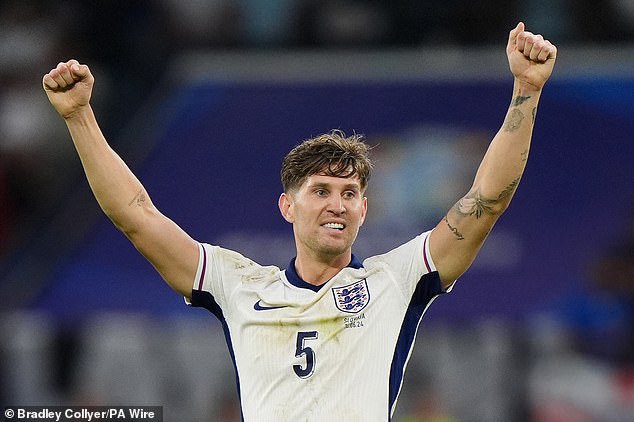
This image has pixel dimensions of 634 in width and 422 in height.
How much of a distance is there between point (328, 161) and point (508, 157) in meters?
0.82

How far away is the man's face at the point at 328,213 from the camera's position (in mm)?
6492

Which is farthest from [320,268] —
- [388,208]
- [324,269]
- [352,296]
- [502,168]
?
[388,208]

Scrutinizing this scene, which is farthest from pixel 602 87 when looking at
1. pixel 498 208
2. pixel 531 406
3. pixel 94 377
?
pixel 498 208

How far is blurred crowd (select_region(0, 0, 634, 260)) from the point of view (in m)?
13.0

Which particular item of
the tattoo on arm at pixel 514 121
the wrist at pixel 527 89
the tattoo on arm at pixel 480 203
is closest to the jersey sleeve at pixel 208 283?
the tattoo on arm at pixel 480 203

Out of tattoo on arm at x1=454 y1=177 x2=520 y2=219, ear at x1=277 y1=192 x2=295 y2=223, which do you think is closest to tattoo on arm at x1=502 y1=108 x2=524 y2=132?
tattoo on arm at x1=454 y1=177 x2=520 y2=219

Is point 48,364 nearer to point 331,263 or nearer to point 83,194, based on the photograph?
point 83,194

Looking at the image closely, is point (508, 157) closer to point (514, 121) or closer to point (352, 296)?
point (514, 121)

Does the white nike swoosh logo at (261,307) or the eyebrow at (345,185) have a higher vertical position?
the eyebrow at (345,185)

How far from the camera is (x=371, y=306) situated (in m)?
6.48

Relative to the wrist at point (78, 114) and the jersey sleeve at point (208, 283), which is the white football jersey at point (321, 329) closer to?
the jersey sleeve at point (208, 283)

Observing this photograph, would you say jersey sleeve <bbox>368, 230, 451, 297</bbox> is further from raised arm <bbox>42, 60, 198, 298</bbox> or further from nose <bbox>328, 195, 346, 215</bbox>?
raised arm <bbox>42, 60, 198, 298</bbox>

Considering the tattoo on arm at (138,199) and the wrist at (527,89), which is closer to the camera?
the wrist at (527,89)

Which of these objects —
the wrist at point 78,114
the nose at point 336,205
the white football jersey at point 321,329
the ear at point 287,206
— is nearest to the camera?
the white football jersey at point 321,329
